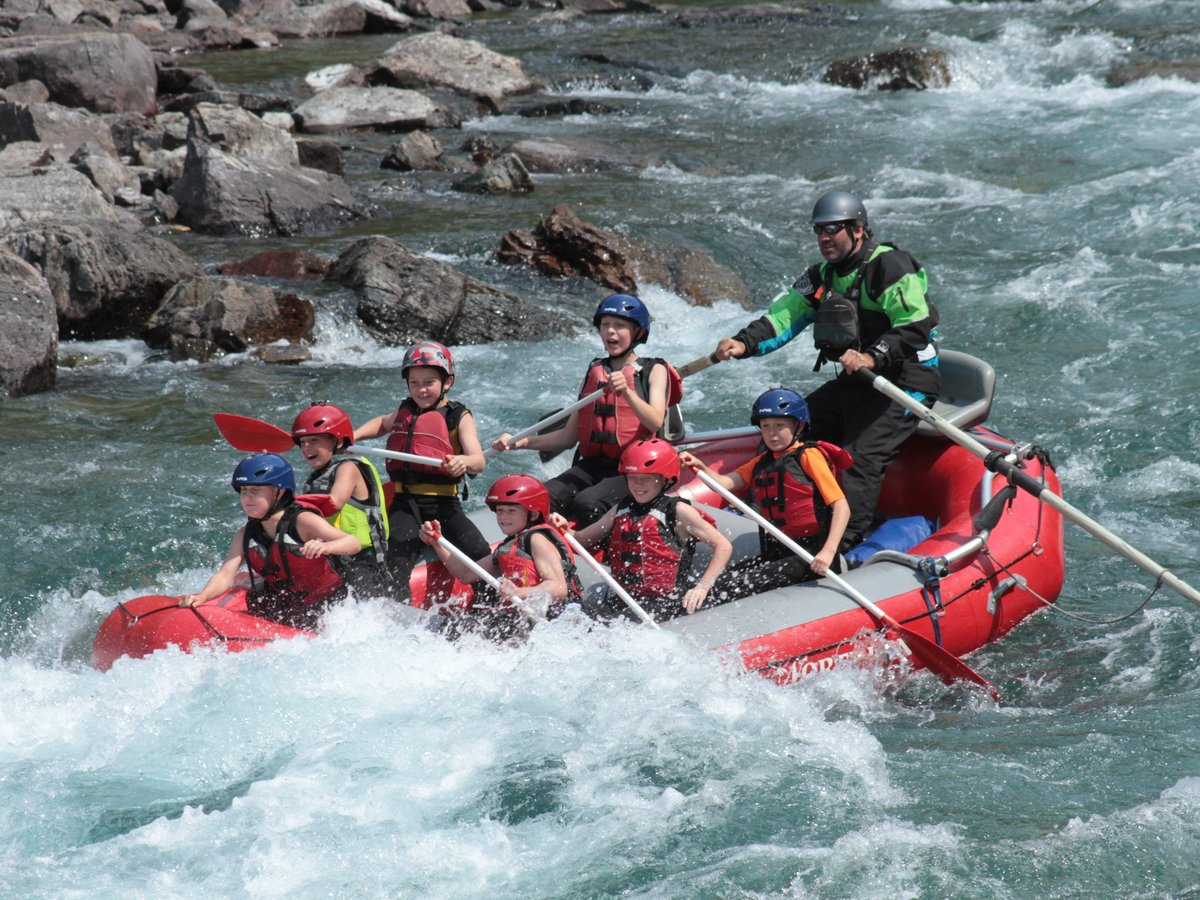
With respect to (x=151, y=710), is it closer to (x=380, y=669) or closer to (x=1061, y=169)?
(x=380, y=669)

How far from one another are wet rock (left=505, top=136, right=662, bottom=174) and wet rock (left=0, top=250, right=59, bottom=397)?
743 centimetres

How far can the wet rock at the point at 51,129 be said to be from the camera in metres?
16.1

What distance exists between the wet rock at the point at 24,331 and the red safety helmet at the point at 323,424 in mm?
5037

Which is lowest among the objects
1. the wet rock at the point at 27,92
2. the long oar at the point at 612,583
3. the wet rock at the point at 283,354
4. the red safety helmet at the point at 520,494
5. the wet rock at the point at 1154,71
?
the wet rock at the point at 283,354

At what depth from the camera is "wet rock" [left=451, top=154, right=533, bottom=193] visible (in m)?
15.7

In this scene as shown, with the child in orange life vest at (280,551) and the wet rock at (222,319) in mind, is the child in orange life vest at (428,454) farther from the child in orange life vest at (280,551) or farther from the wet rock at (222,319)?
the wet rock at (222,319)

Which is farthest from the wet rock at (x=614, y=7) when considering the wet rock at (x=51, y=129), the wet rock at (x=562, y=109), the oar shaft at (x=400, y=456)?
the oar shaft at (x=400, y=456)

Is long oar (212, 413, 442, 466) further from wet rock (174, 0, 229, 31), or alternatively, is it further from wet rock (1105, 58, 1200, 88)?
wet rock (174, 0, 229, 31)

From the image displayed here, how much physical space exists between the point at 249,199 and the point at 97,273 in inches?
119

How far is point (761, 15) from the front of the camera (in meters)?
25.7

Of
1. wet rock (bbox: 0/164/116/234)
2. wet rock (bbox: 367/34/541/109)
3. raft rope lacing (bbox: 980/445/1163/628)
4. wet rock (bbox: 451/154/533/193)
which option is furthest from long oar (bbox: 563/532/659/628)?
wet rock (bbox: 367/34/541/109)

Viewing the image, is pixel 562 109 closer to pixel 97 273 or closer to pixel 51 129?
pixel 51 129

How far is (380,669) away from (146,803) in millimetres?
1111

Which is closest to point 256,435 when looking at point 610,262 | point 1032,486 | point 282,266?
point 1032,486
